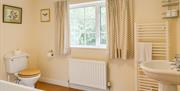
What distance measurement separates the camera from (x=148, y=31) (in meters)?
2.74

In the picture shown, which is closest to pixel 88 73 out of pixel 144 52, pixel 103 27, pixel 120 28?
pixel 103 27

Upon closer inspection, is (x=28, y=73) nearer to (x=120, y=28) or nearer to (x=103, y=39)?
(x=103, y=39)

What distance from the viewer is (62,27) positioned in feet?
12.0

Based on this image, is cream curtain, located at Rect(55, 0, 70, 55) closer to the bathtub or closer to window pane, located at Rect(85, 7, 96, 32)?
window pane, located at Rect(85, 7, 96, 32)

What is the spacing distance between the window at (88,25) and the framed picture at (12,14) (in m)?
1.14

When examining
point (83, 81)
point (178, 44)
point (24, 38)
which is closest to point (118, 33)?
point (178, 44)

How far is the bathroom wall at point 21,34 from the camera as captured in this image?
3604 mm

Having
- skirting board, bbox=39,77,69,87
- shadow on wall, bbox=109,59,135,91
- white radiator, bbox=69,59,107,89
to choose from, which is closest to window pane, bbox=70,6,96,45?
white radiator, bbox=69,59,107,89

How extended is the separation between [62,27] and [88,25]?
0.54 metres

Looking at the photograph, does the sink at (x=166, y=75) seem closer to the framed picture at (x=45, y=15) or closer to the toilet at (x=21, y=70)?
the toilet at (x=21, y=70)

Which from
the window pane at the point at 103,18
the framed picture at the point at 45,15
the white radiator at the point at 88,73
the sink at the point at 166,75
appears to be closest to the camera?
the sink at the point at 166,75

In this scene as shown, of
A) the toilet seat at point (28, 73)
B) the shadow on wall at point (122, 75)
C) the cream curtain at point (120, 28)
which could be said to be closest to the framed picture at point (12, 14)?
the toilet seat at point (28, 73)

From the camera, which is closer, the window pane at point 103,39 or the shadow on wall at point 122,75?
the shadow on wall at point 122,75

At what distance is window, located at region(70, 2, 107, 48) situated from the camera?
345cm
